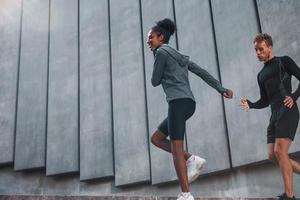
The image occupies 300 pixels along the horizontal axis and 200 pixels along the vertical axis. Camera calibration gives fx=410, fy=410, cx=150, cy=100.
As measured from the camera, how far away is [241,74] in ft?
23.8

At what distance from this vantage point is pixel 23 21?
38.5 feet

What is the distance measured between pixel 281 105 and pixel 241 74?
3282 mm

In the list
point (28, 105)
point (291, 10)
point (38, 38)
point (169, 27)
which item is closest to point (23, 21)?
point (38, 38)

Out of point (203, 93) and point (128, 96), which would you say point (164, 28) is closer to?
point (203, 93)

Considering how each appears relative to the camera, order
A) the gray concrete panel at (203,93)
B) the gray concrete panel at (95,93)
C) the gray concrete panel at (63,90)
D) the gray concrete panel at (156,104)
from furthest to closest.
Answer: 1. the gray concrete panel at (63,90)
2. the gray concrete panel at (95,93)
3. the gray concrete panel at (156,104)
4. the gray concrete panel at (203,93)

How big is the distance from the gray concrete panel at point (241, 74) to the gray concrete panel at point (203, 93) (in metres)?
0.20

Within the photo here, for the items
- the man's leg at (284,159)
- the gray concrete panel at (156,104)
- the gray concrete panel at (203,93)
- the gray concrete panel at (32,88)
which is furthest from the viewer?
the gray concrete panel at (32,88)

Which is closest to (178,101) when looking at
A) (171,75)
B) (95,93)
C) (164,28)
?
(171,75)

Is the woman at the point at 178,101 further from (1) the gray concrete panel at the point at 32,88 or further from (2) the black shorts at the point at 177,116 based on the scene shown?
(1) the gray concrete panel at the point at 32,88

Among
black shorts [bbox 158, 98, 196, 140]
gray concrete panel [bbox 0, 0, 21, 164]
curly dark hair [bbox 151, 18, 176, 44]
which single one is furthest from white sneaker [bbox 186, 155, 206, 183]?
gray concrete panel [bbox 0, 0, 21, 164]

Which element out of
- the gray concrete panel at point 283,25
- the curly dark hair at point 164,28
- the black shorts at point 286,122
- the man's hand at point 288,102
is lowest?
the black shorts at point 286,122

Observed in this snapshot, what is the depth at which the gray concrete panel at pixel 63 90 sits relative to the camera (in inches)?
390

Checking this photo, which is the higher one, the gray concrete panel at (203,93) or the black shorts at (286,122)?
the gray concrete panel at (203,93)

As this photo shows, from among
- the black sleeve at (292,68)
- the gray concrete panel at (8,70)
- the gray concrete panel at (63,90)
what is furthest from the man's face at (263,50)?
the gray concrete panel at (8,70)
